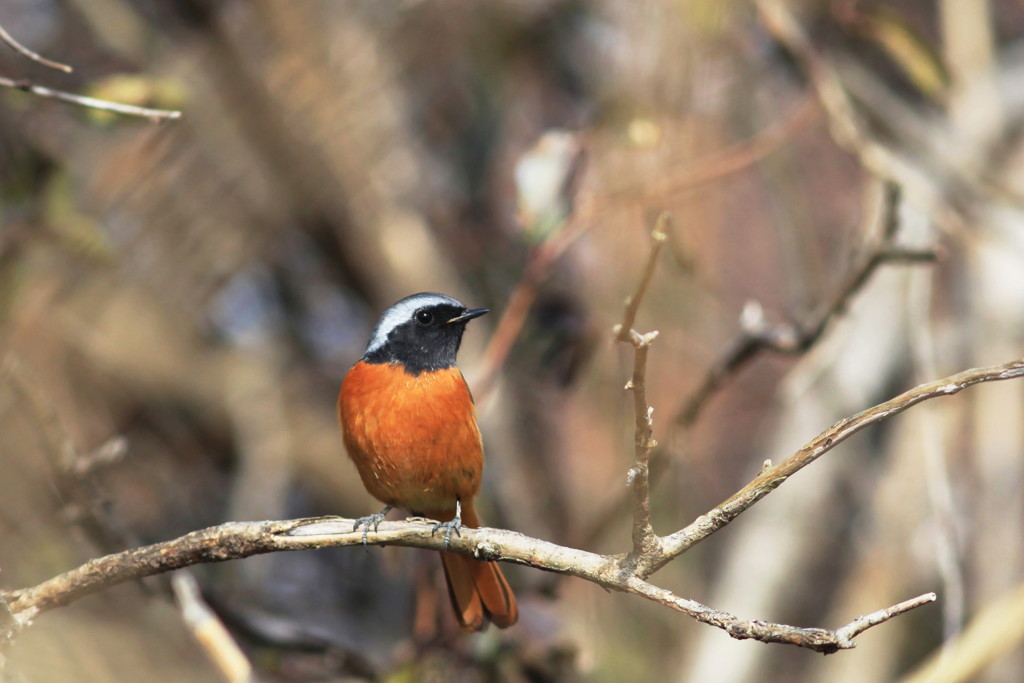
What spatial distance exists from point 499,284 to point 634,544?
16.5 ft

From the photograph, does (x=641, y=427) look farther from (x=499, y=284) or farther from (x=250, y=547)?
(x=499, y=284)

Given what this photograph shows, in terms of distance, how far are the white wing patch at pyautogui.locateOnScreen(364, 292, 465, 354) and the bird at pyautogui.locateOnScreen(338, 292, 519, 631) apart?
0.17 metres

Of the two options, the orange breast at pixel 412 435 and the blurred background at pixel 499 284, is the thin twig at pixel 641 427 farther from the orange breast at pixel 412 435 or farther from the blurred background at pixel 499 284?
the blurred background at pixel 499 284

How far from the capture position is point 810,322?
14.2ft

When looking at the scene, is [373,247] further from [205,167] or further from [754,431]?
[754,431]

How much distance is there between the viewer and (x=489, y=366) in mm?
4641

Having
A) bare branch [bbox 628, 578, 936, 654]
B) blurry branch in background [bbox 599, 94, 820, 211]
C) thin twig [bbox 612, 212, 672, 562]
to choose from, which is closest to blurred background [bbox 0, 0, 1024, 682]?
blurry branch in background [bbox 599, 94, 820, 211]

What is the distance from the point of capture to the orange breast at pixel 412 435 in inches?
166

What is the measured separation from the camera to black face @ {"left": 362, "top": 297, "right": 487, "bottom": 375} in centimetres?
458

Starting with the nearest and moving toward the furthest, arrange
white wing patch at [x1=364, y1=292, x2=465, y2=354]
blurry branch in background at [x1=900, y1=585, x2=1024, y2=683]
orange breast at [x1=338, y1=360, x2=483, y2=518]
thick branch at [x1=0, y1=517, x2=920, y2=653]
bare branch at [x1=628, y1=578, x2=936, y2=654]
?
bare branch at [x1=628, y1=578, x2=936, y2=654], thick branch at [x1=0, y1=517, x2=920, y2=653], blurry branch in background at [x1=900, y1=585, x2=1024, y2=683], orange breast at [x1=338, y1=360, x2=483, y2=518], white wing patch at [x1=364, y1=292, x2=465, y2=354]

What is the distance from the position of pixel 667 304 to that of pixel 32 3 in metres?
4.83

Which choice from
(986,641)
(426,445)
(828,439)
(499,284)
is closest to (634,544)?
(828,439)

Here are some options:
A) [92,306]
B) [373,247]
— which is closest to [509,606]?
[373,247]

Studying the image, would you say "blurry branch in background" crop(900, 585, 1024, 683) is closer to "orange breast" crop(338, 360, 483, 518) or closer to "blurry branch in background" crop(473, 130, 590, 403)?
"orange breast" crop(338, 360, 483, 518)
